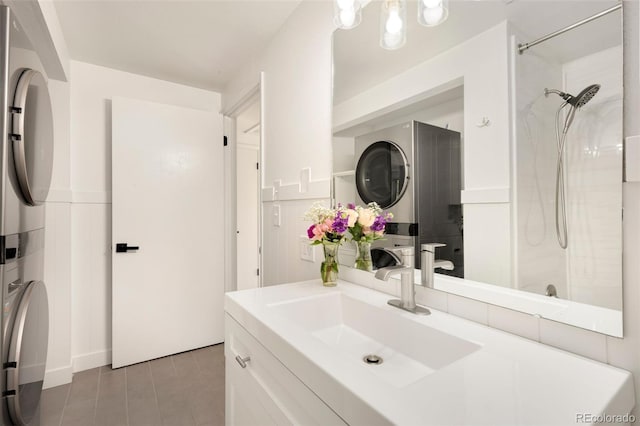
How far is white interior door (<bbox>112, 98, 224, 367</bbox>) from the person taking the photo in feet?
7.43

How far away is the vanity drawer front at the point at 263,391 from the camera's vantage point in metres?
0.64

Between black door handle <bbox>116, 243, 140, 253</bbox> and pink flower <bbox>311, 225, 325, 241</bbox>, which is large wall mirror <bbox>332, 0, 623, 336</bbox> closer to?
pink flower <bbox>311, 225, 325, 241</bbox>

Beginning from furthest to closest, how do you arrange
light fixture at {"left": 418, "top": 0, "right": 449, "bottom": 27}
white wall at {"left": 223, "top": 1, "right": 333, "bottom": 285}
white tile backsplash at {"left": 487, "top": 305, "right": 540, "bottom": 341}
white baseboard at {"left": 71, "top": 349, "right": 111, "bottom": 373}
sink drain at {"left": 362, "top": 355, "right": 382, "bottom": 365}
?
white baseboard at {"left": 71, "top": 349, "right": 111, "bottom": 373} < white wall at {"left": 223, "top": 1, "right": 333, "bottom": 285} < light fixture at {"left": 418, "top": 0, "right": 449, "bottom": 27} < sink drain at {"left": 362, "top": 355, "right": 382, "bottom": 365} < white tile backsplash at {"left": 487, "top": 305, "right": 540, "bottom": 341}

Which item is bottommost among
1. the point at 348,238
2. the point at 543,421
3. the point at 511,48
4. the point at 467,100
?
the point at 543,421

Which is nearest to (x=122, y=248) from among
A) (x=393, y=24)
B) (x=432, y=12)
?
(x=393, y=24)

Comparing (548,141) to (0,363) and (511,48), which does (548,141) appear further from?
(0,363)

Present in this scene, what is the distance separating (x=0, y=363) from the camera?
0.91 m

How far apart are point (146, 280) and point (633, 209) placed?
2702 millimetres

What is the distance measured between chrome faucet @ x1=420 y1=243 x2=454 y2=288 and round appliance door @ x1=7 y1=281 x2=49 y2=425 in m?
1.34

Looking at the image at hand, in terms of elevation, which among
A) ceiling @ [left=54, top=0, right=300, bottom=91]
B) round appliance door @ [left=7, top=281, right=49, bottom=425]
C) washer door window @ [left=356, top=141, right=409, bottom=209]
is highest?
ceiling @ [left=54, top=0, right=300, bottom=91]

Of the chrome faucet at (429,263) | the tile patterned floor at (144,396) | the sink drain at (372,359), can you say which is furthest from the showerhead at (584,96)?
the tile patterned floor at (144,396)

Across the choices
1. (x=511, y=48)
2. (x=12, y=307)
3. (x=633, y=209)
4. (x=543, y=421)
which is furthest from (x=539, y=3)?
(x=12, y=307)

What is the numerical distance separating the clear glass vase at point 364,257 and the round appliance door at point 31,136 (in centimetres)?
120

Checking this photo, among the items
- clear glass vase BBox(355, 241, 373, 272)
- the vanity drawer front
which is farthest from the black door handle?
clear glass vase BBox(355, 241, 373, 272)
